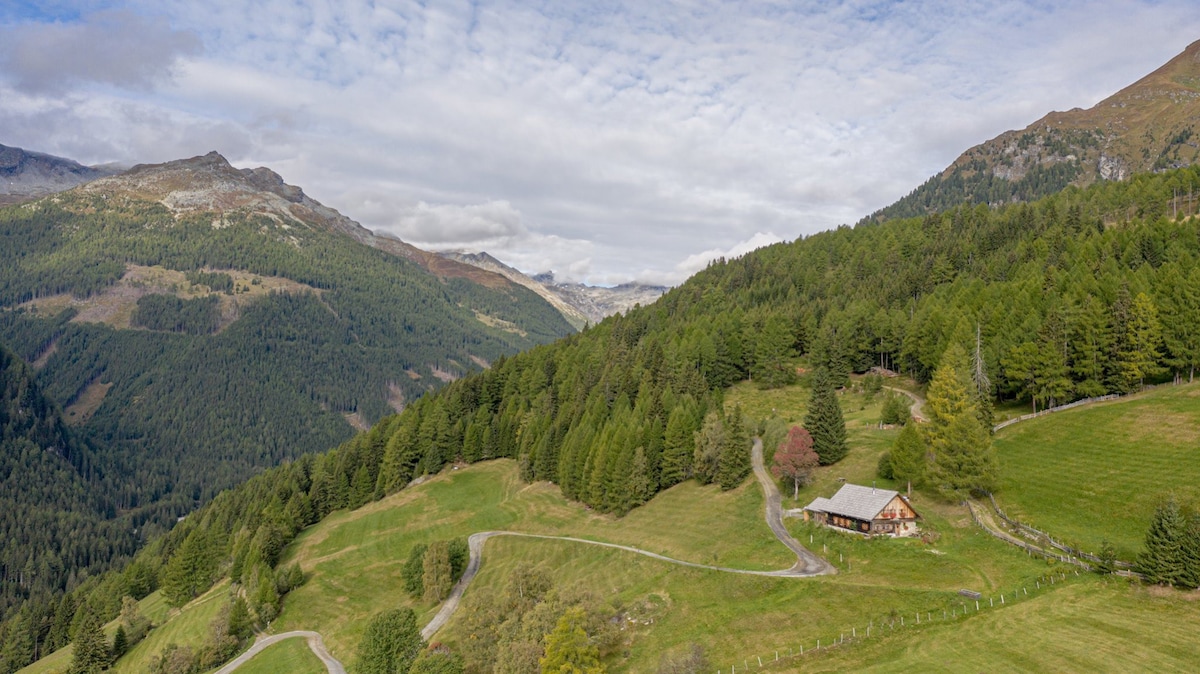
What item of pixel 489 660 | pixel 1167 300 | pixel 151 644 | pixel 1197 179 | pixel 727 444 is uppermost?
pixel 1197 179

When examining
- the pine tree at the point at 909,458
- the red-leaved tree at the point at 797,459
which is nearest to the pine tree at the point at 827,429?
the red-leaved tree at the point at 797,459

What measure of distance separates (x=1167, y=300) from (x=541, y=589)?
8581 cm

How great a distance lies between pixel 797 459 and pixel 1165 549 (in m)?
33.6

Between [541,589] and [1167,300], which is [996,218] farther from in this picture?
[541,589]

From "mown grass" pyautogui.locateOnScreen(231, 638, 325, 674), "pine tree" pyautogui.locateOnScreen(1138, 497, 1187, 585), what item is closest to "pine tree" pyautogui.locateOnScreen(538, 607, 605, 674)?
"mown grass" pyautogui.locateOnScreen(231, 638, 325, 674)

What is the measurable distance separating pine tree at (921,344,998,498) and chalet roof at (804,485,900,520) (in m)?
5.99

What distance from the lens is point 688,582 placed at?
56062 millimetres

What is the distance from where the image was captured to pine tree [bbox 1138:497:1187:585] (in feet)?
128

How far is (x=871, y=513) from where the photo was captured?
188 feet

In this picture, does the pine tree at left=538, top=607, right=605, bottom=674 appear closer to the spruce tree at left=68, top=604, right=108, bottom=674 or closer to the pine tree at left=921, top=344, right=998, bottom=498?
the pine tree at left=921, top=344, right=998, bottom=498

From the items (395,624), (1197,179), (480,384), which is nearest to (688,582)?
(395,624)

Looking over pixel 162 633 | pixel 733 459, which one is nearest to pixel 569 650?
pixel 733 459

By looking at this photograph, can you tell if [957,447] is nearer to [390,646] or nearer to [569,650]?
[569,650]

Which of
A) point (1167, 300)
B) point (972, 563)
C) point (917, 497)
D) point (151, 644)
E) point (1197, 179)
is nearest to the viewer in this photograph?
point (972, 563)
